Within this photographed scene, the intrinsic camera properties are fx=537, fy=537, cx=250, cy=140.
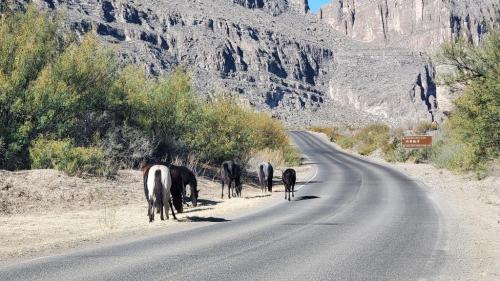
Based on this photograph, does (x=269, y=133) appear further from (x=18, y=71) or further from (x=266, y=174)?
(x=18, y=71)

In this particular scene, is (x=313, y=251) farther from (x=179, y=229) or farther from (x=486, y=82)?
(x=486, y=82)

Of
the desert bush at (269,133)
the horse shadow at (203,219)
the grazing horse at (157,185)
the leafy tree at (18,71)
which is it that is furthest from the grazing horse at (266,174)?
the desert bush at (269,133)

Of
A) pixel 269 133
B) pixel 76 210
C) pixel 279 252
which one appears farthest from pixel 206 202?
pixel 269 133

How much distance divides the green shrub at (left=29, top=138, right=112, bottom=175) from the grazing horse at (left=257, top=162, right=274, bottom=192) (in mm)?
8970

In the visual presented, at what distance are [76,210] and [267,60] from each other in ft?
448

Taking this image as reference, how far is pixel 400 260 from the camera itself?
10.0m

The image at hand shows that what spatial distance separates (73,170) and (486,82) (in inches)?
638

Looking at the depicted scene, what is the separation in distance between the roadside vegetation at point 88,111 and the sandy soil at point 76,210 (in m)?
1.30

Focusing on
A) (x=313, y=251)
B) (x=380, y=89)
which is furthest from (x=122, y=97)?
(x=380, y=89)

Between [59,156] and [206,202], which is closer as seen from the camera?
[59,156]

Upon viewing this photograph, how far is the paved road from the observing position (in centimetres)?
876

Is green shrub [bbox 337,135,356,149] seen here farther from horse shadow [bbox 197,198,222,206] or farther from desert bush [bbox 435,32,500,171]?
horse shadow [bbox 197,198,222,206]

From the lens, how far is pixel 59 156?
70.9ft

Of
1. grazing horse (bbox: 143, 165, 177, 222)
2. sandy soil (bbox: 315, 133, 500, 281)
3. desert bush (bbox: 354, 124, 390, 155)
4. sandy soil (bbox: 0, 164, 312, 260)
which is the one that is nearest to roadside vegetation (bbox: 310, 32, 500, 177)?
sandy soil (bbox: 315, 133, 500, 281)
